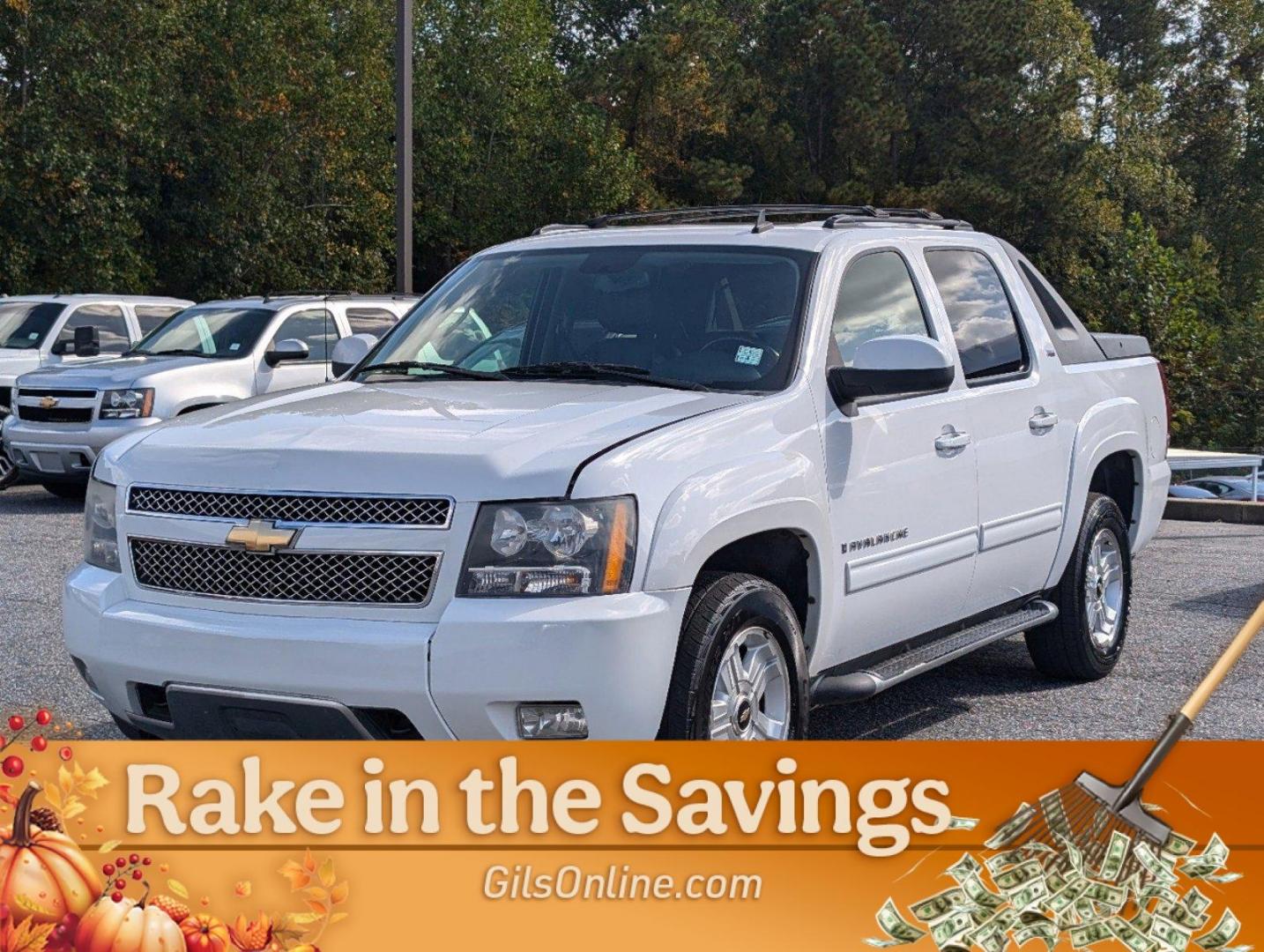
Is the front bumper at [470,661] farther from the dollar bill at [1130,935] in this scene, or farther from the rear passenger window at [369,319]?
the rear passenger window at [369,319]

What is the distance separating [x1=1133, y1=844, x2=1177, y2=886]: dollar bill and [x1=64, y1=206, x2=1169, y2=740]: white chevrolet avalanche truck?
1.17 metres

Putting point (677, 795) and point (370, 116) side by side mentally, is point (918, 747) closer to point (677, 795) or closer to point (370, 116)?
point (677, 795)

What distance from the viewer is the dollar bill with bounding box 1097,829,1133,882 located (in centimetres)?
368

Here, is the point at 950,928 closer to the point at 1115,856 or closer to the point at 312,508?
the point at 1115,856

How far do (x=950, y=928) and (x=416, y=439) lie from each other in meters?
1.85

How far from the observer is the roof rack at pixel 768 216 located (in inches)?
242

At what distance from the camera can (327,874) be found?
3.62 m

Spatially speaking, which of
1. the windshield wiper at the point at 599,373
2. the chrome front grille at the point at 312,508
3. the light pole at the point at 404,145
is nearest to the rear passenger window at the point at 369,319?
the light pole at the point at 404,145

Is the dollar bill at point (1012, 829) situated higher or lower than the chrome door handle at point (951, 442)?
lower

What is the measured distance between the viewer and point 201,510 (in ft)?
14.8

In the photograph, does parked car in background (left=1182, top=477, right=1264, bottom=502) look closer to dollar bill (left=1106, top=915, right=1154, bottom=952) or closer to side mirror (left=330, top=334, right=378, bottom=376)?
side mirror (left=330, top=334, right=378, bottom=376)

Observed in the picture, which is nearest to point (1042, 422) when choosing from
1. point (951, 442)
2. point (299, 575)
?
point (951, 442)

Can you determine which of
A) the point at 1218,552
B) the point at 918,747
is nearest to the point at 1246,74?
the point at 1218,552

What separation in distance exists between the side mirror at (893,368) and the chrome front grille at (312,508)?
156cm
